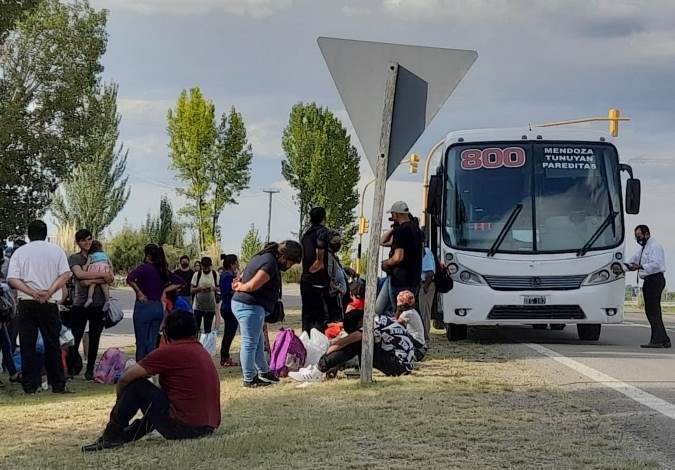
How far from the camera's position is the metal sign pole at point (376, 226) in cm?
960

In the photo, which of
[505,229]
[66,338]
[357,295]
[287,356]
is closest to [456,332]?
[505,229]

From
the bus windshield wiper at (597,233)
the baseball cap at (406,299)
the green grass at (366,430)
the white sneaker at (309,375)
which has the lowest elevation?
the green grass at (366,430)

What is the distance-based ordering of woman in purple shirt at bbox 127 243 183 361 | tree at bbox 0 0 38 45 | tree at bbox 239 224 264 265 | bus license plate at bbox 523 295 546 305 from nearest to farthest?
woman in purple shirt at bbox 127 243 183 361 → bus license plate at bbox 523 295 546 305 → tree at bbox 0 0 38 45 → tree at bbox 239 224 264 265

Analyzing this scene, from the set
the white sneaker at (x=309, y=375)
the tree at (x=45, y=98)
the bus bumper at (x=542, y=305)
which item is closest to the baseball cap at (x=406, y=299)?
the white sneaker at (x=309, y=375)

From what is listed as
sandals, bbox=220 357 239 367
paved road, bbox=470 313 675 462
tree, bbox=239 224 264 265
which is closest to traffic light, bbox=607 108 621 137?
paved road, bbox=470 313 675 462

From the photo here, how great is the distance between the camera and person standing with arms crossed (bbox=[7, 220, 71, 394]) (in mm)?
10961

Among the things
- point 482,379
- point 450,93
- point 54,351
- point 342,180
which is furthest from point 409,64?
point 342,180

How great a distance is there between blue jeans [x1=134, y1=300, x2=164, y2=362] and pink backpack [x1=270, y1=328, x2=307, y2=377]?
79.9 inches

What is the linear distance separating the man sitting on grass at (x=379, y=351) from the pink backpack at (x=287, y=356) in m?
0.42

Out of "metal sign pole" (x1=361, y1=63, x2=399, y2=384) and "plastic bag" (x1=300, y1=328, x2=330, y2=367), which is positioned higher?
"metal sign pole" (x1=361, y1=63, x2=399, y2=384)

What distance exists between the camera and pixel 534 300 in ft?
48.8

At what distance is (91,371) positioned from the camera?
12953 millimetres

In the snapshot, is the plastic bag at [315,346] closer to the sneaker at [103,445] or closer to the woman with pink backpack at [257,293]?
the woman with pink backpack at [257,293]

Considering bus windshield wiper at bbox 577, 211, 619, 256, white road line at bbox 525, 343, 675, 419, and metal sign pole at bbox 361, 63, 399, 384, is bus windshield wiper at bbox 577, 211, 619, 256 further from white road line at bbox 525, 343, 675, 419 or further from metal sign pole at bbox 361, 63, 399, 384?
metal sign pole at bbox 361, 63, 399, 384
